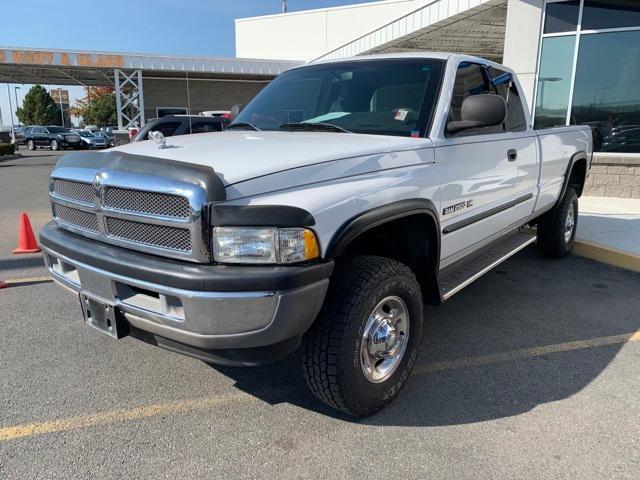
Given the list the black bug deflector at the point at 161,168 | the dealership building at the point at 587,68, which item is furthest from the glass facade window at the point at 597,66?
the black bug deflector at the point at 161,168

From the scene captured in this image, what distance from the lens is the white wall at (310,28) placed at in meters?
31.6

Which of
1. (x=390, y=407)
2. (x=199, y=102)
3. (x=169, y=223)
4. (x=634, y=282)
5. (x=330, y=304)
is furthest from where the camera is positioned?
(x=199, y=102)

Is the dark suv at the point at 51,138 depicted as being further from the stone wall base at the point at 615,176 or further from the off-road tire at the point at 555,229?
the off-road tire at the point at 555,229

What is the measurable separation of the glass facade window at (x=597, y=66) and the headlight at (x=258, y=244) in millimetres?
9696

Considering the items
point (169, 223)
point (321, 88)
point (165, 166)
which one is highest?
point (321, 88)

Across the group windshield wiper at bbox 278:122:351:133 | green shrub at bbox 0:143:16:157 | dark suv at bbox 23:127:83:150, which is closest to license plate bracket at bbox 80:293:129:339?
windshield wiper at bbox 278:122:351:133

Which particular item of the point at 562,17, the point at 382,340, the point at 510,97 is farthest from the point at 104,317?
the point at 562,17

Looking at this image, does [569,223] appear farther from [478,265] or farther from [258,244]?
[258,244]

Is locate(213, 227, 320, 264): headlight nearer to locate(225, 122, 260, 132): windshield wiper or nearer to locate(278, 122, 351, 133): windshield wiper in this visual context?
locate(278, 122, 351, 133): windshield wiper

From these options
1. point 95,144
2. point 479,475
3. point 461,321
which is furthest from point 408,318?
point 95,144

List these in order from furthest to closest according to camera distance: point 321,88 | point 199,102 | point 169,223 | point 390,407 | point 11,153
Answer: point 199,102
point 11,153
point 321,88
point 390,407
point 169,223

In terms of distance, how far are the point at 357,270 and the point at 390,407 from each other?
885 mm

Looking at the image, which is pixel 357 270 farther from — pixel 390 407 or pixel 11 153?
pixel 11 153

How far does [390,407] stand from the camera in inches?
114
